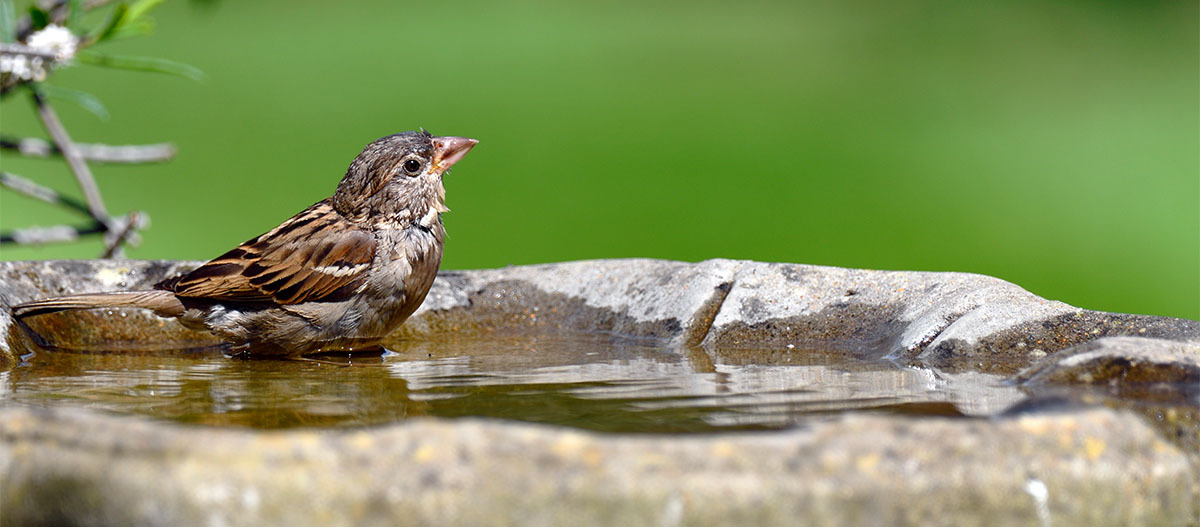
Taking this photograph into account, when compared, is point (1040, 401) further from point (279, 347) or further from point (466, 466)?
point (279, 347)

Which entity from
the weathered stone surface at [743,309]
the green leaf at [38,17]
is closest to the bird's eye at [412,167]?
the weathered stone surface at [743,309]

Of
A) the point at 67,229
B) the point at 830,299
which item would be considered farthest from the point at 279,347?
the point at 830,299

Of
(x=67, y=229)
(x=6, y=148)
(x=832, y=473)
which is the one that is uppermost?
(x=6, y=148)

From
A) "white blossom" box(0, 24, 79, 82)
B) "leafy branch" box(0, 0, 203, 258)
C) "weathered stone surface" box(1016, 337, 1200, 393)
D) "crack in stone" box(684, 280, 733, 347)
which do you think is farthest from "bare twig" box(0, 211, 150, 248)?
"weathered stone surface" box(1016, 337, 1200, 393)

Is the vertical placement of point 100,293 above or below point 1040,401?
above

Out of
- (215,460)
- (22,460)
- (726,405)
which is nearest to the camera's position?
(215,460)

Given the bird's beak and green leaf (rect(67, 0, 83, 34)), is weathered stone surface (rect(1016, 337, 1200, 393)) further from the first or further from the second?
green leaf (rect(67, 0, 83, 34))

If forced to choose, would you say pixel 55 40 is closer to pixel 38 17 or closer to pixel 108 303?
pixel 38 17

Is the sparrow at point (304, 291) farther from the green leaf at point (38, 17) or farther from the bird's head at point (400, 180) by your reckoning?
the green leaf at point (38, 17)
